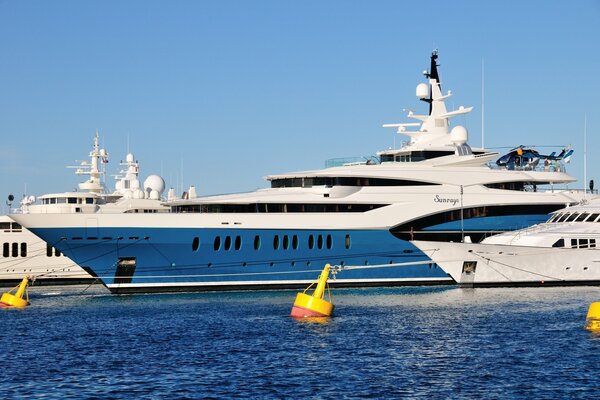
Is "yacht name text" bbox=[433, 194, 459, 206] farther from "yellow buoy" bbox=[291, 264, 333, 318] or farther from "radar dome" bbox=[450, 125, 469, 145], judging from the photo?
"yellow buoy" bbox=[291, 264, 333, 318]

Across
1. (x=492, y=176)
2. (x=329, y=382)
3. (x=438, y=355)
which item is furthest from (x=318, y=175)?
(x=329, y=382)

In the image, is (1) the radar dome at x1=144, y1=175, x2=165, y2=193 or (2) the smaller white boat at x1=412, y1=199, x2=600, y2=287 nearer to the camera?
(2) the smaller white boat at x1=412, y1=199, x2=600, y2=287

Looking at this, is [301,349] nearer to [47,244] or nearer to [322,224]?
[322,224]

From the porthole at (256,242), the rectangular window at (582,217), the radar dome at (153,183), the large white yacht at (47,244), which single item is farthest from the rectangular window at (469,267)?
the radar dome at (153,183)

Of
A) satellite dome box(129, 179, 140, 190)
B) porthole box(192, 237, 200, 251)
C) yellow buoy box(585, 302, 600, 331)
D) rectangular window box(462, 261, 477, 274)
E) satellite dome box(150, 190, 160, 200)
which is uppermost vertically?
satellite dome box(129, 179, 140, 190)

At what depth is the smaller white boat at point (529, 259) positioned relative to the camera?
5328cm

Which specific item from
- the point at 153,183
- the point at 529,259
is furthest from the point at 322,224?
the point at 153,183

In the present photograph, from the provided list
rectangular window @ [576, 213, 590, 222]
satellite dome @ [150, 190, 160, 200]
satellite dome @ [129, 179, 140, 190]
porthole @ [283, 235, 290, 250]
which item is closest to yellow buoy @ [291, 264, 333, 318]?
porthole @ [283, 235, 290, 250]

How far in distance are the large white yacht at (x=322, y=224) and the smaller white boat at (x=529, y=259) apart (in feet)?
4.97

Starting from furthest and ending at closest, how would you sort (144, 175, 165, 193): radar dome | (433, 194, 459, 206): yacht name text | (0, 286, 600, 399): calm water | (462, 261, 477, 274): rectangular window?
(144, 175, 165, 193): radar dome < (433, 194, 459, 206): yacht name text < (462, 261, 477, 274): rectangular window < (0, 286, 600, 399): calm water

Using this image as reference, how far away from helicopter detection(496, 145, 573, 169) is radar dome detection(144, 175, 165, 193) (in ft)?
96.8

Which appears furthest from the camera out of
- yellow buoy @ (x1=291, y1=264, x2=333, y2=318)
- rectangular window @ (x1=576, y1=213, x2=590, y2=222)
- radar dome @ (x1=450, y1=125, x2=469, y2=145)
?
radar dome @ (x1=450, y1=125, x2=469, y2=145)

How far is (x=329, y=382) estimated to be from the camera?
87.3 feet

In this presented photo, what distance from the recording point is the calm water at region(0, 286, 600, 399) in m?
25.9
